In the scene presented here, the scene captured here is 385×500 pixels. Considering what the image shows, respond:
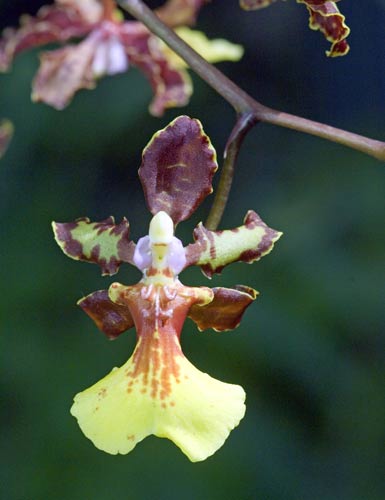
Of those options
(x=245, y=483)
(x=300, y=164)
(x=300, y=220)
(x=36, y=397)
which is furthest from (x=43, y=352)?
(x=300, y=164)

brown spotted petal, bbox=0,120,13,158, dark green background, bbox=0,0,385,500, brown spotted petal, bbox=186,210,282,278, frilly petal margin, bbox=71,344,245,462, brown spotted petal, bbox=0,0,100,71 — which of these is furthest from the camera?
dark green background, bbox=0,0,385,500

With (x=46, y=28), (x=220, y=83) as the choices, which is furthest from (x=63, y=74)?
(x=220, y=83)

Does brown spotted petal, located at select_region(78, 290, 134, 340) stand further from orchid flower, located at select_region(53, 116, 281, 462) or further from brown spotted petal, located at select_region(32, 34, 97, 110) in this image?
brown spotted petal, located at select_region(32, 34, 97, 110)

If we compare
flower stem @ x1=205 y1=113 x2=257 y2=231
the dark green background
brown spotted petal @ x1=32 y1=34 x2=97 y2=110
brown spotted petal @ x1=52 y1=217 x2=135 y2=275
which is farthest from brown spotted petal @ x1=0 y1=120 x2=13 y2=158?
the dark green background

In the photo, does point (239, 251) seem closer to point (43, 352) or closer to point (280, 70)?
point (43, 352)

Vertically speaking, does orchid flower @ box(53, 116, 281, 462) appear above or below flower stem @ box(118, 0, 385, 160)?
below
